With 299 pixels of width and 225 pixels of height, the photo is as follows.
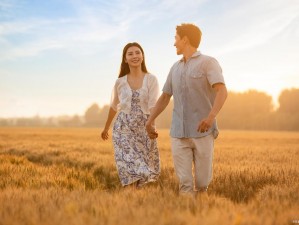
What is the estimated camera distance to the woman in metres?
5.99

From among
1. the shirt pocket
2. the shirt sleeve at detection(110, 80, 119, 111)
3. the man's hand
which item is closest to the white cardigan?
the shirt sleeve at detection(110, 80, 119, 111)

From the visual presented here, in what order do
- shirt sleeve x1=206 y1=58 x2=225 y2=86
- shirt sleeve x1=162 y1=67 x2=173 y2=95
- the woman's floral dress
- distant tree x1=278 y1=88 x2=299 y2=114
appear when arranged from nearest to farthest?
shirt sleeve x1=206 y1=58 x2=225 y2=86
shirt sleeve x1=162 y1=67 x2=173 y2=95
the woman's floral dress
distant tree x1=278 y1=88 x2=299 y2=114

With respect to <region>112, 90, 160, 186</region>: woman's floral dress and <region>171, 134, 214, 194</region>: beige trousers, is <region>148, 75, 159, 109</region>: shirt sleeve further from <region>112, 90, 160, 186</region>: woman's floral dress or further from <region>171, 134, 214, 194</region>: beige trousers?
<region>171, 134, 214, 194</region>: beige trousers

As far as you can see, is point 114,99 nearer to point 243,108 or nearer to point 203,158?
point 203,158

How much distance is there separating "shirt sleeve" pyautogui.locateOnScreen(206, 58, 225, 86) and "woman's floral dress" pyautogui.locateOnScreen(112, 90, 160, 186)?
1.62m

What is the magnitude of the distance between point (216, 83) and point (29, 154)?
9857mm

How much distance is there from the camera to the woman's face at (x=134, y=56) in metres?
6.08

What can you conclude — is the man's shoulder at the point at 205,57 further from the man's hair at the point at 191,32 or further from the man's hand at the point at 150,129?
the man's hand at the point at 150,129

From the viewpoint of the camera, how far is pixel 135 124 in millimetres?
6086

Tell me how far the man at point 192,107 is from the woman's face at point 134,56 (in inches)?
46.0

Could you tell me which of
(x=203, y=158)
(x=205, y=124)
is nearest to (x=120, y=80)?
(x=203, y=158)

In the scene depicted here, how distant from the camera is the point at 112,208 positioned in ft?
10.4

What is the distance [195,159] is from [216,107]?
77 centimetres

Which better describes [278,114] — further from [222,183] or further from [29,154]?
[222,183]
